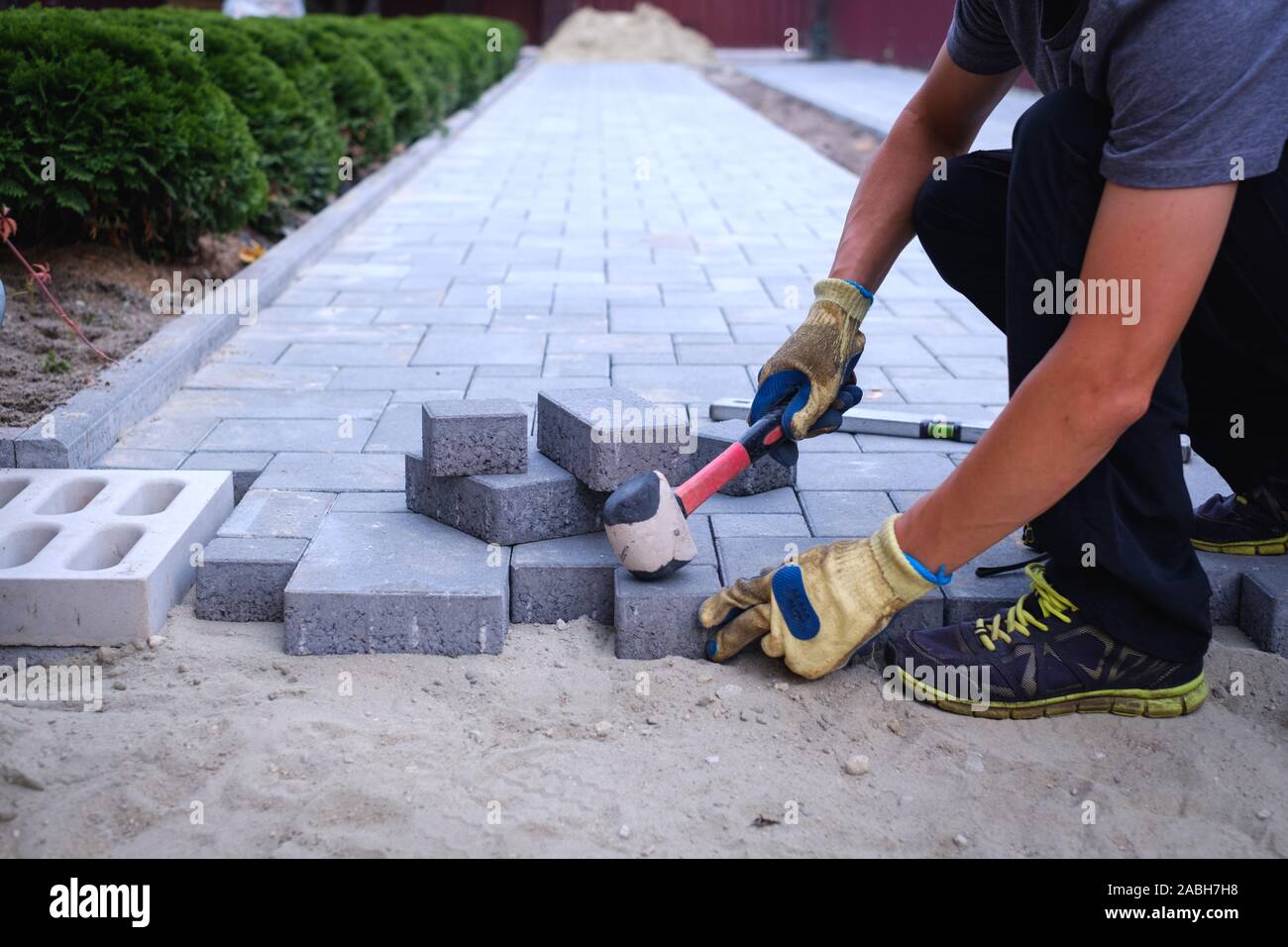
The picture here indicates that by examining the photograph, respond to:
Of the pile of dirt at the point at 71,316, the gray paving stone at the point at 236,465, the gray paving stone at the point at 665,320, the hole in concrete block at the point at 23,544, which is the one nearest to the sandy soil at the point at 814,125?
the gray paving stone at the point at 665,320

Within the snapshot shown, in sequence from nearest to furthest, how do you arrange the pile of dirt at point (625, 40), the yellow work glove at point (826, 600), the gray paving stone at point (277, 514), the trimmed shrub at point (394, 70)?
the yellow work glove at point (826, 600) → the gray paving stone at point (277, 514) → the trimmed shrub at point (394, 70) → the pile of dirt at point (625, 40)

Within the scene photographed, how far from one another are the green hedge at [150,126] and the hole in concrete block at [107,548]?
2.25 metres

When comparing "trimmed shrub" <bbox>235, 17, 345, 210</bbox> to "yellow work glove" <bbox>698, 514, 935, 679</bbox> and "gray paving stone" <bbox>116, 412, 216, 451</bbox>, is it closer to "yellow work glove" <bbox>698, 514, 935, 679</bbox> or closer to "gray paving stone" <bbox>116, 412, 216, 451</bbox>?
"gray paving stone" <bbox>116, 412, 216, 451</bbox>

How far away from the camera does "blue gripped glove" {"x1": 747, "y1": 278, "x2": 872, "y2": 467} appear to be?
8.52ft

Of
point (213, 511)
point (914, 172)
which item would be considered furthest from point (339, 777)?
point (914, 172)

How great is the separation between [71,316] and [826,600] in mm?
3151

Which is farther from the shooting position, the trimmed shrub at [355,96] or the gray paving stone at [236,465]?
the trimmed shrub at [355,96]

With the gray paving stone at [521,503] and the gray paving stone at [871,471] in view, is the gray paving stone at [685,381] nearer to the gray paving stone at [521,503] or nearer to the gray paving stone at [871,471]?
the gray paving stone at [871,471]

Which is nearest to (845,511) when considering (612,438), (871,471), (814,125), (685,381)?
(871,471)

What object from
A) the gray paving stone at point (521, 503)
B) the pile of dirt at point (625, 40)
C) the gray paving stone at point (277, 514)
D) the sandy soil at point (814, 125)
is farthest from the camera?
the pile of dirt at point (625, 40)

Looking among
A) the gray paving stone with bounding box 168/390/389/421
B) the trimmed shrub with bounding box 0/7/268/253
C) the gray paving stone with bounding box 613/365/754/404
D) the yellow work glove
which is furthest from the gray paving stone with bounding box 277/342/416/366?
the yellow work glove

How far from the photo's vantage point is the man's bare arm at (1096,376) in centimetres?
191

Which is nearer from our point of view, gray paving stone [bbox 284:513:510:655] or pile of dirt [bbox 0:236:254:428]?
gray paving stone [bbox 284:513:510:655]

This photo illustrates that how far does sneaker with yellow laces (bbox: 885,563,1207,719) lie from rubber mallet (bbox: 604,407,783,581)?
0.49 meters
